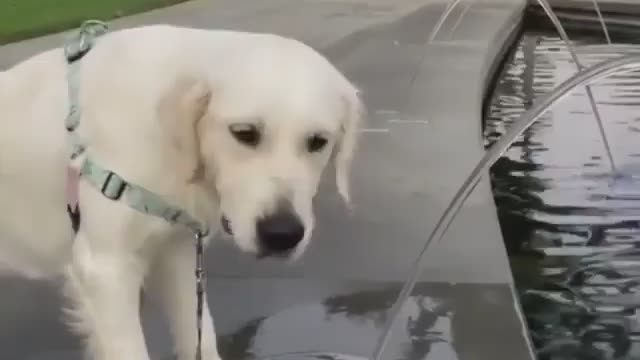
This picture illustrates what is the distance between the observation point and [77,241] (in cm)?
368

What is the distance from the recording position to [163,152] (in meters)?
3.49

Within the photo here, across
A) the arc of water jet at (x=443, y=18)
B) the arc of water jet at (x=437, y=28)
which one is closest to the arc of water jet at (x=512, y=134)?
the arc of water jet at (x=437, y=28)

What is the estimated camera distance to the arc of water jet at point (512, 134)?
12.2 ft

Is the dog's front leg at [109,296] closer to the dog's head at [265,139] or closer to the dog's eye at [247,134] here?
the dog's head at [265,139]

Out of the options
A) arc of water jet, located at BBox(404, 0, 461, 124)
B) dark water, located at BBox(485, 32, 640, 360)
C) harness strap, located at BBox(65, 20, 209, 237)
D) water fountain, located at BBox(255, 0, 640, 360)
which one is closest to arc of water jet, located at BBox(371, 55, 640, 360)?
water fountain, located at BBox(255, 0, 640, 360)

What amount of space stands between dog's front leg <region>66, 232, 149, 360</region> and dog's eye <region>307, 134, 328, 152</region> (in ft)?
1.88

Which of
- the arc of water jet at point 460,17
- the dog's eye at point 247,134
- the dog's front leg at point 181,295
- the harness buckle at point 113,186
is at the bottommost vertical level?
the arc of water jet at point 460,17

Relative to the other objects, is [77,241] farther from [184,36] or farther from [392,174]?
[392,174]

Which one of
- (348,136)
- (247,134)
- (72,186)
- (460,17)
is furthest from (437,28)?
(247,134)

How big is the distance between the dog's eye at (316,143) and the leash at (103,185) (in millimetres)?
397

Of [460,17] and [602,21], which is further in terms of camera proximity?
[602,21]

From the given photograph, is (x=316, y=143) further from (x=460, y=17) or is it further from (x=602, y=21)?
(x=602, y=21)

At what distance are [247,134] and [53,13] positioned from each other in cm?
737

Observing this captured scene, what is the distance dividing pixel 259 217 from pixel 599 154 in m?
4.44
